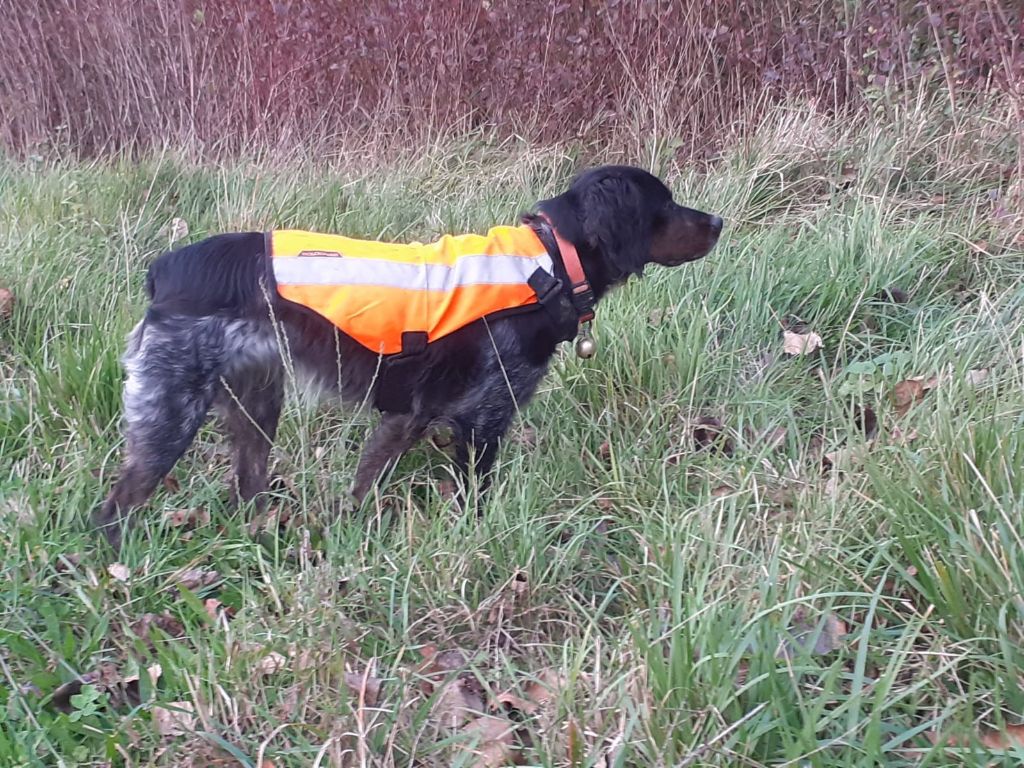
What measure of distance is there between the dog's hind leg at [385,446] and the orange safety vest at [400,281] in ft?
1.12

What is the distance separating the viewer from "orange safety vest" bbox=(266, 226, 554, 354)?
257cm

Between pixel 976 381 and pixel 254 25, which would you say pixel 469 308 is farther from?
pixel 254 25

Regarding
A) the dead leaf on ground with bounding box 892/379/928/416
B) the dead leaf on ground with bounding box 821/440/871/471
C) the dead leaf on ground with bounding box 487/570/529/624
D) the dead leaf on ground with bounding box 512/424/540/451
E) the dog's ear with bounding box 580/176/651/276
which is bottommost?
the dead leaf on ground with bounding box 512/424/540/451

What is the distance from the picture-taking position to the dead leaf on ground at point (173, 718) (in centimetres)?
176

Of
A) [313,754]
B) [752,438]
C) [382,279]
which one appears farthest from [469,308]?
[313,754]

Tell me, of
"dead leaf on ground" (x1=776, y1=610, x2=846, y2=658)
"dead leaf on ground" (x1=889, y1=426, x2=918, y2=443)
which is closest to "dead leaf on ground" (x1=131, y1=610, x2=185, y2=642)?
"dead leaf on ground" (x1=776, y1=610, x2=846, y2=658)

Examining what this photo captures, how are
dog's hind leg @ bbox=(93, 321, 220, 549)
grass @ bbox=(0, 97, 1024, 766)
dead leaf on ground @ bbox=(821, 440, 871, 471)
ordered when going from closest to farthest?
grass @ bbox=(0, 97, 1024, 766) < dead leaf on ground @ bbox=(821, 440, 871, 471) < dog's hind leg @ bbox=(93, 321, 220, 549)

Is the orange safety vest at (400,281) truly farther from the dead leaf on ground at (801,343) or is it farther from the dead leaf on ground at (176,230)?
the dead leaf on ground at (176,230)

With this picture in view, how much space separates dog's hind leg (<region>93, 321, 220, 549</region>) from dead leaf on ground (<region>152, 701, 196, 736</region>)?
34.8 inches

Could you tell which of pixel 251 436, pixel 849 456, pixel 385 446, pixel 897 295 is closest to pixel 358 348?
pixel 385 446

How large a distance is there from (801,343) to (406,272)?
1.66 metres

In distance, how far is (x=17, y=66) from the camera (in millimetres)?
7453

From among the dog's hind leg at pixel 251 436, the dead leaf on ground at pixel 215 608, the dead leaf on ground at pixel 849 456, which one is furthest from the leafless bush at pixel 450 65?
the dead leaf on ground at pixel 215 608

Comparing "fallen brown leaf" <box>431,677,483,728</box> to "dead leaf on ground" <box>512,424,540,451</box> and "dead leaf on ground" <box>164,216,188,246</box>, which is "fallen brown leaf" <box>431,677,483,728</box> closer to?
"dead leaf on ground" <box>512,424,540,451</box>
